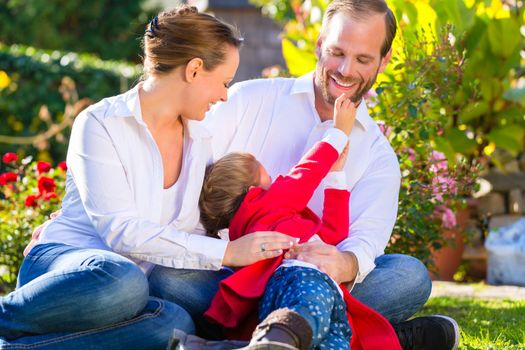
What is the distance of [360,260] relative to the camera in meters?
3.01

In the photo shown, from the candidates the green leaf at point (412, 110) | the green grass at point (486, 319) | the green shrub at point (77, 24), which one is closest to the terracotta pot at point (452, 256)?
the green grass at point (486, 319)

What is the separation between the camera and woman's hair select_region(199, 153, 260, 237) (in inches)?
120

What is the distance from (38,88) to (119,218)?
19.5ft

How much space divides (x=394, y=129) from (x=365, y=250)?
51.5 inches

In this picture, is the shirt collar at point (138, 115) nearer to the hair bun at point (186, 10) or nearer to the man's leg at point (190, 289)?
the hair bun at point (186, 10)

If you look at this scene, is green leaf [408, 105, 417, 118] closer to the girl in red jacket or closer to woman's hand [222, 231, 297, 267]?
the girl in red jacket

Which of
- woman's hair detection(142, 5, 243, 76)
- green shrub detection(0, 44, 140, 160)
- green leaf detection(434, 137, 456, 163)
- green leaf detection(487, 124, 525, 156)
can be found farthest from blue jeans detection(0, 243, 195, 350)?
green shrub detection(0, 44, 140, 160)

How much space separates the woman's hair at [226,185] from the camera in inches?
120

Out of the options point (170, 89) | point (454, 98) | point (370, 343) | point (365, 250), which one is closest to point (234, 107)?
point (170, 89)

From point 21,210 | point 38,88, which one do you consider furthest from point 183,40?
point 38,88

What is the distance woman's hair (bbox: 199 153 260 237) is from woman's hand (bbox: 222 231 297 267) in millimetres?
246

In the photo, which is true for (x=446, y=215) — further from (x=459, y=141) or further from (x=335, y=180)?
(x=335, y=180)

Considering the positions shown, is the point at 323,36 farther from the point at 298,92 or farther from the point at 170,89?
the point at 170,89

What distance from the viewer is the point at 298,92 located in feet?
11.5
